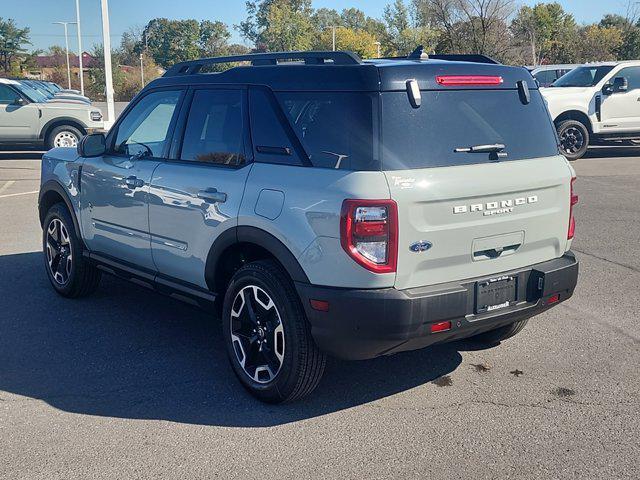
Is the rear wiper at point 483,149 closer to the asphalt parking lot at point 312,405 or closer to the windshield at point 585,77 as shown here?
the asphalt parking lot at point 312,405

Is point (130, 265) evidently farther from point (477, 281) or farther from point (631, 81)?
point (631, 81)

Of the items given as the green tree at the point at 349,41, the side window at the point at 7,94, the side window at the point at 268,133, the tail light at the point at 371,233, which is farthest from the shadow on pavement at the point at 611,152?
the green tree at the point at 349,41

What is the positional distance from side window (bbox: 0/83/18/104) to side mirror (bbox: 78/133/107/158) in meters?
12.4

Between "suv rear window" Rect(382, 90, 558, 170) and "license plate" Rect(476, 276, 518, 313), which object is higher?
"suv rear window" Rect(382, 90, 558, 170)

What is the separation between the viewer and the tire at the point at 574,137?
15945mm

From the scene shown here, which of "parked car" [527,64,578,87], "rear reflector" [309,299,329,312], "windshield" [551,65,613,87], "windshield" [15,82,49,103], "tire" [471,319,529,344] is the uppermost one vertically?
"parked car" [527,64,578,87]

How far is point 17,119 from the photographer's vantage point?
16781 mm

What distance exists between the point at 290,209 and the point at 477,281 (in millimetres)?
1059

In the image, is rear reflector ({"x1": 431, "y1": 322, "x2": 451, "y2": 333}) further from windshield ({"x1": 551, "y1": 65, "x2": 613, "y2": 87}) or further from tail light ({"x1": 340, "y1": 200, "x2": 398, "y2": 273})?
windshield ({"x1": 551, "y1": 65, "x2": 613, "y2": 87})

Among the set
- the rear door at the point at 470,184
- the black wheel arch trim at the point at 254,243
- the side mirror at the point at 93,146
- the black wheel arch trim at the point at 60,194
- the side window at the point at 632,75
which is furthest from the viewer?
the side window at the point at 632,75

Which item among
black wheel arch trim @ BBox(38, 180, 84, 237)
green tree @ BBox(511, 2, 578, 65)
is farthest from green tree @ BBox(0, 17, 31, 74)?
black wheel arch trim @ BBox(38, 180, 84, 237)

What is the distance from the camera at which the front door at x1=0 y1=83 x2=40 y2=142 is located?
54.9ft

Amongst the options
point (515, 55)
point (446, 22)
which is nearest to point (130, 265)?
point (446, 22)

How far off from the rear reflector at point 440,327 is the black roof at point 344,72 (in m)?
1.22
